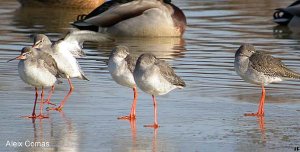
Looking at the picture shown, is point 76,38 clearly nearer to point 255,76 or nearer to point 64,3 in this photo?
point 255,76

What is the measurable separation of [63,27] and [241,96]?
30.2 ft

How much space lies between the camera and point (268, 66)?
41.0 feet

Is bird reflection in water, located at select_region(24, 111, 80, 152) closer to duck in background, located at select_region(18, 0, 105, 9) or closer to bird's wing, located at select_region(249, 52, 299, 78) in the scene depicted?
bird's wing, located at select_region(249, 52, 299, 78)

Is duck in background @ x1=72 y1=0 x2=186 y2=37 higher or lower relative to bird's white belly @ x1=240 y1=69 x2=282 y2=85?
lower

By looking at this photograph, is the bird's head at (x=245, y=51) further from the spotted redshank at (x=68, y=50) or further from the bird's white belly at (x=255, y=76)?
the spotted redshank at (x=68, y=50)

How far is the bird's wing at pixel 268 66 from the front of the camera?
40.8 ft

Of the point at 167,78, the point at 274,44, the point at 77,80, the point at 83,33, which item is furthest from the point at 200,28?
the point at 167,78

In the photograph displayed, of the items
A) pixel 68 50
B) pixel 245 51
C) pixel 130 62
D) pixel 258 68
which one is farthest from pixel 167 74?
pixel 68 50

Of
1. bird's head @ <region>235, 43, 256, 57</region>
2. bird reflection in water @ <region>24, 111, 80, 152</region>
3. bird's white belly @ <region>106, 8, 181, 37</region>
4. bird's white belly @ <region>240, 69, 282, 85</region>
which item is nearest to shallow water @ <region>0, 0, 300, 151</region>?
bird reflection in water @ <region>24, 111, 80, 152</region>

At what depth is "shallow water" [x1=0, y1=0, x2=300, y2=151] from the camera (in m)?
10.4

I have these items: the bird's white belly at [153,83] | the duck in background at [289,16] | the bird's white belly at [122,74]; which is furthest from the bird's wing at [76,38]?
the duck in background at [289,16]

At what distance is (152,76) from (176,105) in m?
1.37

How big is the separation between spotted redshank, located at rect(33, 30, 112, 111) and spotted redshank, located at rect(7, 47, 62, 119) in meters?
0.64

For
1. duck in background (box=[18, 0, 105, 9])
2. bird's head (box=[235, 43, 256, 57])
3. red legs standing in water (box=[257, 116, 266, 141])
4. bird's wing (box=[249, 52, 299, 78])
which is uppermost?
bird's head (box=[235, 43, 256, 57])
